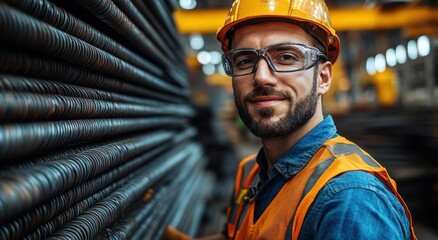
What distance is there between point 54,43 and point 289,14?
3.12ft

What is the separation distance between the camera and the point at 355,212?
111 cm

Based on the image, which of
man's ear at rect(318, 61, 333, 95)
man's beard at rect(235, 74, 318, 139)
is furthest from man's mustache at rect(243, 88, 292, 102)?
man's ear at rect(318, 61, 333, 95)

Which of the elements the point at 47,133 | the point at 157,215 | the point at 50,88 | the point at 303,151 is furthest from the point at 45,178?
the point at 157,215

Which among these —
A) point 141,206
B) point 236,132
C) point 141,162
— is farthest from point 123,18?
point 236,132

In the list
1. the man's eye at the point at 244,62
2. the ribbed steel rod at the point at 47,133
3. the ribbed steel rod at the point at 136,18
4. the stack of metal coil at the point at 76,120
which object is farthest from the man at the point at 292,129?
the ribbed steel rod at the point at 47,133

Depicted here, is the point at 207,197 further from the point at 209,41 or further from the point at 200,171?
the point at 209,41

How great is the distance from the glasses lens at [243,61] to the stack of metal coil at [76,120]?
0.48m

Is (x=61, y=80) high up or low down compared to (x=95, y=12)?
A: down

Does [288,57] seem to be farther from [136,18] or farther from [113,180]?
[113,180]

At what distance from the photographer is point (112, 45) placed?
58.2 inches

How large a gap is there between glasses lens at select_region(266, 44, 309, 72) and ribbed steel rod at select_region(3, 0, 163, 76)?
65cm

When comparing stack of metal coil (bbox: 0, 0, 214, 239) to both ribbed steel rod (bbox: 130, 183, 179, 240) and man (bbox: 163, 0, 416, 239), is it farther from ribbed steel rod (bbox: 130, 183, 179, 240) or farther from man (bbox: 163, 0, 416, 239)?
man (bbox: 163, 0, 416, 239)

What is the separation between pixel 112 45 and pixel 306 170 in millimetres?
916

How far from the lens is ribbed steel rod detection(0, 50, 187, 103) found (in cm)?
86
